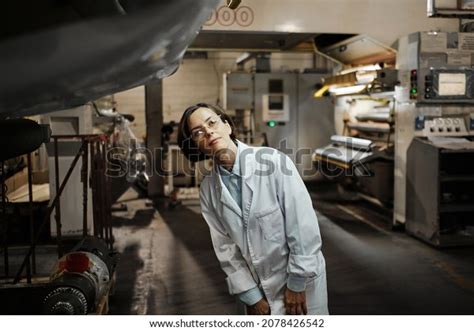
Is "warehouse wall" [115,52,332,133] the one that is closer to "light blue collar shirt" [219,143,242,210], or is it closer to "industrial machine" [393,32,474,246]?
"industrial machine" [393,32,474,246]

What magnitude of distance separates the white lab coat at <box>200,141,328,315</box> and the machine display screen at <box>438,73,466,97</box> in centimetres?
281

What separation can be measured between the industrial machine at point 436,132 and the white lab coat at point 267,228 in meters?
2.66

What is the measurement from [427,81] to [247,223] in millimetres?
2964

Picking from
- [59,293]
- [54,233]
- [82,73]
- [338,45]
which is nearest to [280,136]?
[338,45]

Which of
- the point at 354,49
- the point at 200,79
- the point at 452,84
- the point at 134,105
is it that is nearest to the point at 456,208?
the point at 452,84

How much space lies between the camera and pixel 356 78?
15.6 feet

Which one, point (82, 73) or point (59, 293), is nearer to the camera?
point (82, 73)

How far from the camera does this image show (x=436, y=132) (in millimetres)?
4230

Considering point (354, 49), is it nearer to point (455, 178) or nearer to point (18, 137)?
point (455, 178)

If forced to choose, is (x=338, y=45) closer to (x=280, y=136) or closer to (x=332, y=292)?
(x=280, y=136)

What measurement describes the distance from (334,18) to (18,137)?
352cm

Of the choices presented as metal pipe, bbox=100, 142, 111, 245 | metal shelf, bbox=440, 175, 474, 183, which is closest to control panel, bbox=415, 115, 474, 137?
metal shelf, bbox=440, 175, 474, 183

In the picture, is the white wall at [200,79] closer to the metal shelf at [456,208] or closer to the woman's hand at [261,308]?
the metal shelf at [456,208]

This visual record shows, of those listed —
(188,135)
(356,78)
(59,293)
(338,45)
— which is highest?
(338,45)
